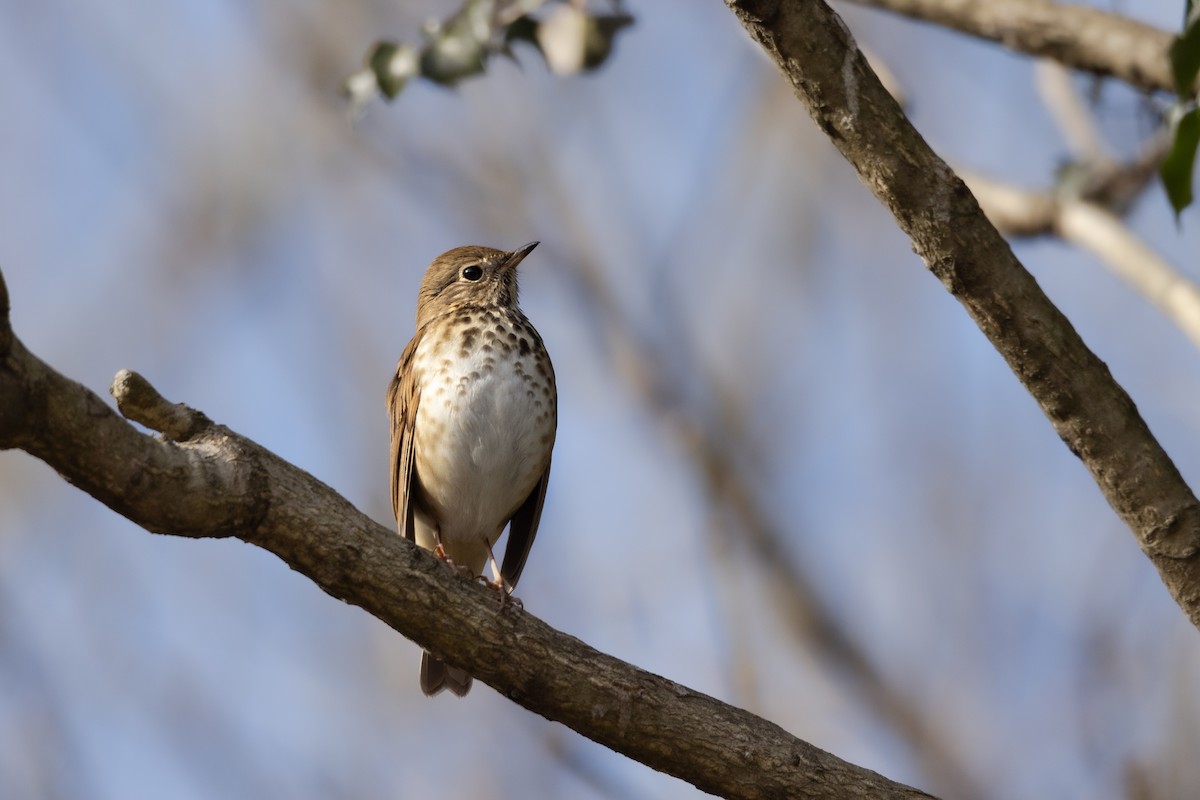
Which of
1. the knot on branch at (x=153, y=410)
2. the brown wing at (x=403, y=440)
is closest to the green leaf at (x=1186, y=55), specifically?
the knot on branch at (x=153, y=410)

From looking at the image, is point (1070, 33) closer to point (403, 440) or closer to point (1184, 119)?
point (1184, 119)

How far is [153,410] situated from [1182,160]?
272 cm

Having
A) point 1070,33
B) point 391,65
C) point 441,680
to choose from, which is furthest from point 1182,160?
point 441,680

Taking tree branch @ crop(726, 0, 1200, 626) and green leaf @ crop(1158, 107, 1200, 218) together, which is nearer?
green leaf @ crop(1158, 107, 1200, 218)

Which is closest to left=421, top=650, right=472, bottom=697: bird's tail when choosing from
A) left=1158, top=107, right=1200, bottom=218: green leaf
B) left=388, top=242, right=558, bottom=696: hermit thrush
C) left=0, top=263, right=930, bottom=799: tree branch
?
left=388, top=242, right=558, bottom=696: hermit thrush

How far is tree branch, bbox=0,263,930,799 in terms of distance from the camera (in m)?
3.12

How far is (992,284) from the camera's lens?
3.93 m

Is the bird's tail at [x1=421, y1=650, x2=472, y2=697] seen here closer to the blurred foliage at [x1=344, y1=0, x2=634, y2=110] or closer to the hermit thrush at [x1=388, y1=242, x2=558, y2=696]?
the hermit thrush at [x1=388, y1=242, x2=558, y2=696]

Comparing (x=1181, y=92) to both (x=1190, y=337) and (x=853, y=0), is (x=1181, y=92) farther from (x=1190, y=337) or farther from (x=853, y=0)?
(x=853, y=0)

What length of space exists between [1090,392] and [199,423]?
8.59 feet

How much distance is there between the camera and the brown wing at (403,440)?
6.56 m

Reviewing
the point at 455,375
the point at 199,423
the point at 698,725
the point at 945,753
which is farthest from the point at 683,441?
the point at 199,423

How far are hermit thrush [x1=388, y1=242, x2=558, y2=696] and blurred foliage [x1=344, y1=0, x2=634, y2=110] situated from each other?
1.36 m

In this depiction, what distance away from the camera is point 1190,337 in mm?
5473
